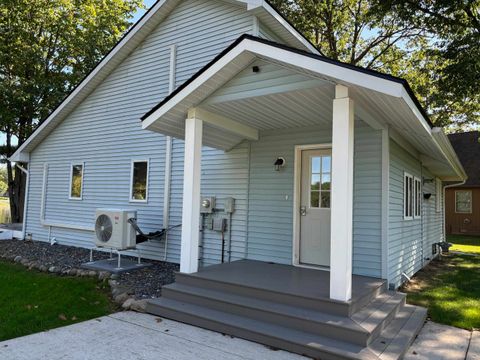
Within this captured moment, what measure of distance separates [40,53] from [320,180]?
15521mm

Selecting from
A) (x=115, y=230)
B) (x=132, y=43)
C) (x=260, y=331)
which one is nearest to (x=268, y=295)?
(x=260, y=331)

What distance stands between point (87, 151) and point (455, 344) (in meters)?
9.45

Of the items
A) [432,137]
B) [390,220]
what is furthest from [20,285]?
[432,137]

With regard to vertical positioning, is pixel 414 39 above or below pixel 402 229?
above

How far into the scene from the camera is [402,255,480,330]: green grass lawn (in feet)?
16.2

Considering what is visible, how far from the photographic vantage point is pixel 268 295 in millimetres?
4371

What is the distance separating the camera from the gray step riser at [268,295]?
153 inches

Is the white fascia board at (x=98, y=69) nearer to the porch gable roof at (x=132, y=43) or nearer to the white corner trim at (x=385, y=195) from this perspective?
the porch gable roof at (x=132, y=43)

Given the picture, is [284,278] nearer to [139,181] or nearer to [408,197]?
[408,197]

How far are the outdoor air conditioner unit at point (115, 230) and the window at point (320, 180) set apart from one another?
375cm

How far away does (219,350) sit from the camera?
3652mm

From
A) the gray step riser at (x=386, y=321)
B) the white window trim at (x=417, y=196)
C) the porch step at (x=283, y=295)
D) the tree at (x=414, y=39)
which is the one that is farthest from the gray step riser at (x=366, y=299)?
the tree at (x=414, y=39)

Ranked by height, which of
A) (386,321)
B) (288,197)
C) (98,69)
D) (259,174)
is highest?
(98,69)

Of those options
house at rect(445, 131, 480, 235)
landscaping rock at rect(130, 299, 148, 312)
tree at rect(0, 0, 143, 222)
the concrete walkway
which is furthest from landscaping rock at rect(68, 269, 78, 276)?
house at rect(445, 131, 480, 235)
